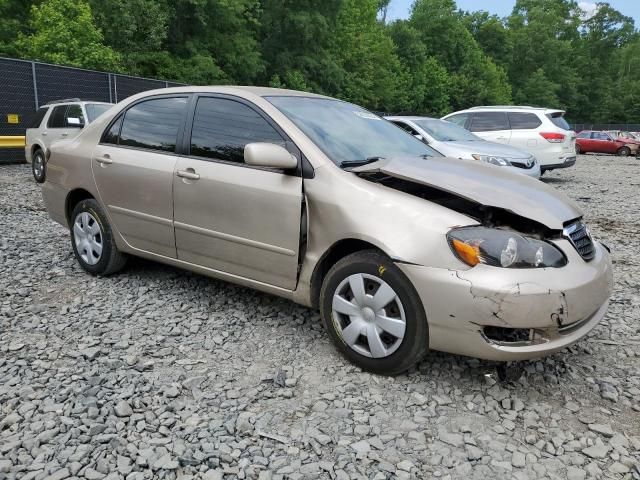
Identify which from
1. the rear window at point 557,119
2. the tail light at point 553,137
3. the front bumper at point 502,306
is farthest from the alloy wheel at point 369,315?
the rear window at point 557,119

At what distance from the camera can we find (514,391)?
284 centimetres

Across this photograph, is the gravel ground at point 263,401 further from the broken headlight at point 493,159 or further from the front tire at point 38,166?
the front tire at point 38,166

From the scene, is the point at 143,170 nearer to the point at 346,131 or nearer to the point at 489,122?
the point at 346,131

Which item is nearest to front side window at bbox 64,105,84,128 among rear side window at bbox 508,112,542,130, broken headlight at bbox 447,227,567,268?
rear side window at bbox 508,112,542,130

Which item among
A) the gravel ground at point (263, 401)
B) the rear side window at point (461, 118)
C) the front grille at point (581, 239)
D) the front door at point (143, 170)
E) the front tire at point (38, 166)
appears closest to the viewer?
the gravel ground at point (263, 401)

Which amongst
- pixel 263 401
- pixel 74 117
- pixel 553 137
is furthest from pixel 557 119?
pixel 263 401

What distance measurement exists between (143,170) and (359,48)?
38.5 meters

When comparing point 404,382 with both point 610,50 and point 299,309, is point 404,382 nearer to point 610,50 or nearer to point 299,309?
point 299,309

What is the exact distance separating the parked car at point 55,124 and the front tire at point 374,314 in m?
8.87

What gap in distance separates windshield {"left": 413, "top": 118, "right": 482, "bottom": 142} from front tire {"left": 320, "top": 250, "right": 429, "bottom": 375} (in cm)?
659

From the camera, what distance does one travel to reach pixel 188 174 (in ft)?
11.9

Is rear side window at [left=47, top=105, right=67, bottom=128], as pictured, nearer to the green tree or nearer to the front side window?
the front side window

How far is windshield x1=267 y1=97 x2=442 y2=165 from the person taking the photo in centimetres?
333

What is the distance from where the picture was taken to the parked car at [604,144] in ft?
87.9
